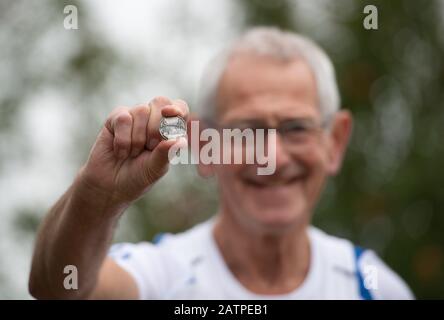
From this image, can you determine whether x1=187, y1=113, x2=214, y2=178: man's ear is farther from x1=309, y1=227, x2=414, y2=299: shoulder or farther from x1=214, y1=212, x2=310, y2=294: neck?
x1=309, y1=227, x2=414, y2=299: shoulder

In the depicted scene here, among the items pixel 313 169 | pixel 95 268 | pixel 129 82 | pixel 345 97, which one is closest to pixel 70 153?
pixel 129 82

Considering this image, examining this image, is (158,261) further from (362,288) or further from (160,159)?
(160,159)

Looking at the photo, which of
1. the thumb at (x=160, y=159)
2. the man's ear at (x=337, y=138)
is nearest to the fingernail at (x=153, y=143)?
the thumb at (x=160, y=159)

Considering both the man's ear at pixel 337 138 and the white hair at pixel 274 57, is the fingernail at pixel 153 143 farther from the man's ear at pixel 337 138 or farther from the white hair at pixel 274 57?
the man's ear at pixel 337 138

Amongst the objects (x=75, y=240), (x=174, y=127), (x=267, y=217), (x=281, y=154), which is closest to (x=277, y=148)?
(x=281, y=154)

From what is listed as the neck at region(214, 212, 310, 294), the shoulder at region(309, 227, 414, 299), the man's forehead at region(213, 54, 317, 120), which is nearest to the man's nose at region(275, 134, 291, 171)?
the man's forehead at region(213, 54, 317, 120)
